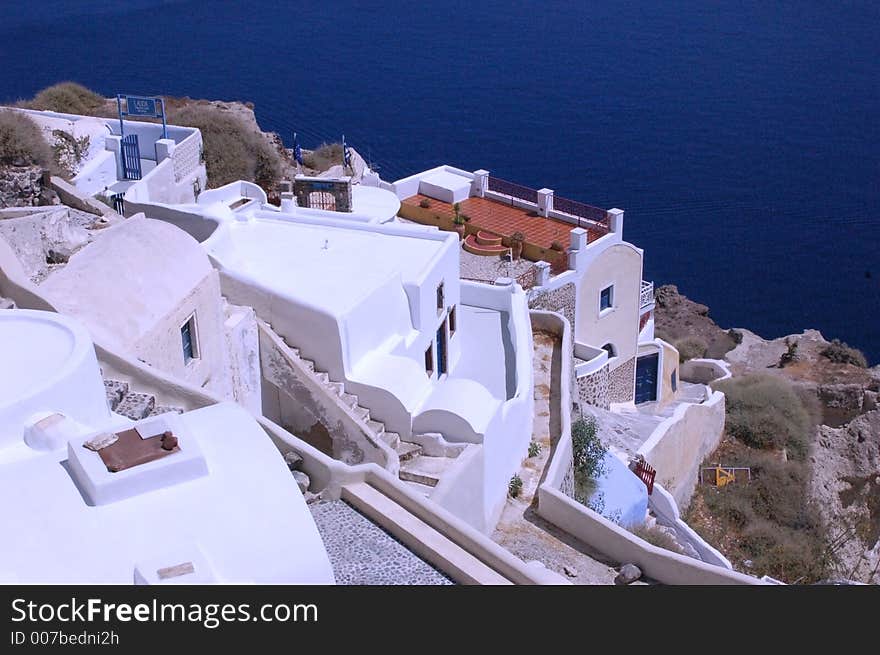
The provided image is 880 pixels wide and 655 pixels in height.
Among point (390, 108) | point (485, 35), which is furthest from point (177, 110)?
point (485, 35)

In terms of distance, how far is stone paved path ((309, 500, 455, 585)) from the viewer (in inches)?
298

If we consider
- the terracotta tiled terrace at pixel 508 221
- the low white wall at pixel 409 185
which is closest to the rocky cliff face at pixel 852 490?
the terracotta tiled terrace at pixel 508 221

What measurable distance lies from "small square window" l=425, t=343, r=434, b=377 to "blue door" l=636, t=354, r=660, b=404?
11.4 m

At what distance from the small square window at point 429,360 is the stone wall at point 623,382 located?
29.6ft

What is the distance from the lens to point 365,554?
784cm

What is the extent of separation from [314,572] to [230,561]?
56 centimetres

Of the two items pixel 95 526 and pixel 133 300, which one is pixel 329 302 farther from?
pixel 95 526

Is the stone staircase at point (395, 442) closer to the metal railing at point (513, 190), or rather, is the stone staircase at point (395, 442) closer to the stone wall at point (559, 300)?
the stone wall at point (559, 300)

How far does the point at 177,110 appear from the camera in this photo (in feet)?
101

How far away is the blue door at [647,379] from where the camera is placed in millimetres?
26312

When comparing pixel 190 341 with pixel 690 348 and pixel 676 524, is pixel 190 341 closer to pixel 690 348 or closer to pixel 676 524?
pixel 676 524

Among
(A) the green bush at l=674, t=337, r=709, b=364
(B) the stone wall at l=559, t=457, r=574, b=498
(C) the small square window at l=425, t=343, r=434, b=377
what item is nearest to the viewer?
(B) the stone wall at l=559, t=457, r=574, b=498

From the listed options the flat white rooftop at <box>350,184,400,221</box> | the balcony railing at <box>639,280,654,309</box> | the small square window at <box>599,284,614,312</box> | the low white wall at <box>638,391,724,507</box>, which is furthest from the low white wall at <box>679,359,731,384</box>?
the flat white rooftop at <box>350,184,400,221</box>

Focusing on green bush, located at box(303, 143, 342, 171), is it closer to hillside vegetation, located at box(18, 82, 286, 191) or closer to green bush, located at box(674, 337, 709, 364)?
hillside vegetation, located at box(18, 82, 286, 191)
